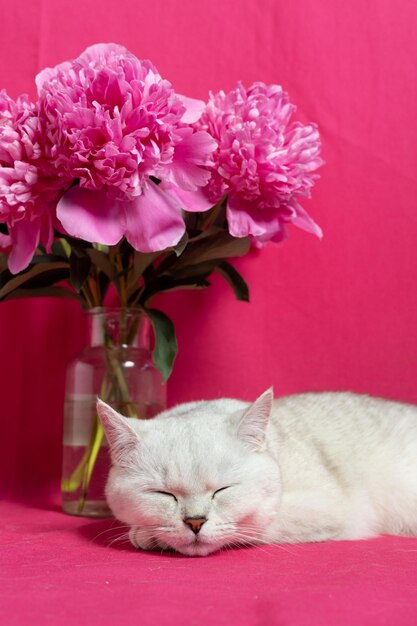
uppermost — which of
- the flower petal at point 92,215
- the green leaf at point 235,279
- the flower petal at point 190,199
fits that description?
the flower petal at point 190,199

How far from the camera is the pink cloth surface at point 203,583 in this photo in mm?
735

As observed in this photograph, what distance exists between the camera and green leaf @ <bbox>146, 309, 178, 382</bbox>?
1.39 m

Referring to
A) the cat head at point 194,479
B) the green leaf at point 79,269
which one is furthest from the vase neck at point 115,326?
the cat head at point 194,479

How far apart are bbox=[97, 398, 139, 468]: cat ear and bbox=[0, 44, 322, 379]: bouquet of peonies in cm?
26

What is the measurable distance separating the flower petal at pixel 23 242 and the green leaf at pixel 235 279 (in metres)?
0.42

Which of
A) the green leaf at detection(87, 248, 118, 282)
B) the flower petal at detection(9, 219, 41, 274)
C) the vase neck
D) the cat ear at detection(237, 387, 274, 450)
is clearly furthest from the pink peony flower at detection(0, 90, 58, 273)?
the cat ear at detection(237, 387, 274, 450)

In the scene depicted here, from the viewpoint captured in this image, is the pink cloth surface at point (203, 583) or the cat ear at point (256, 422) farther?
Result: the cat ear at point (256, 422)

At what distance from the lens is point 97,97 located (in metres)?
1.21

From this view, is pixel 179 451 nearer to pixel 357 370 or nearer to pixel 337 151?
pixel 357 370

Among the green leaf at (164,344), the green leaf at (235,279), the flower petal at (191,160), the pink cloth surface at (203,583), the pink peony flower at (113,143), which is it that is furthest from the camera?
the green leaf at (235,279)

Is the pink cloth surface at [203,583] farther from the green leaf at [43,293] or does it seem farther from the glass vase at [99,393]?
the green leaf at [43,293]

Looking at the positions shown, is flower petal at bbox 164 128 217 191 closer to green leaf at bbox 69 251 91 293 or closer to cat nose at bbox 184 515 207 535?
green leaf at bbox 69 251 91 293

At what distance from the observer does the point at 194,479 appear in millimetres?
1073

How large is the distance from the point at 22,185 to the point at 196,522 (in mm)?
607
